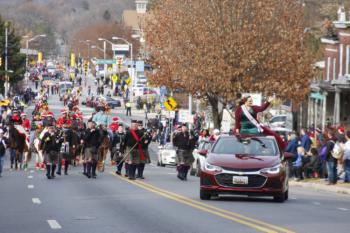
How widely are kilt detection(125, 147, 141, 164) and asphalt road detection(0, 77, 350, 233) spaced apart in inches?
99.0

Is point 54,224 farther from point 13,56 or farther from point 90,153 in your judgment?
point 13,56

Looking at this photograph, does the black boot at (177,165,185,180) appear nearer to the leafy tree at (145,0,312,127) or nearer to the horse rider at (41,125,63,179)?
the horse rider at (41,125,63,179)

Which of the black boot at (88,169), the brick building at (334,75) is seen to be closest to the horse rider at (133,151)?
the black boot at (88,169)

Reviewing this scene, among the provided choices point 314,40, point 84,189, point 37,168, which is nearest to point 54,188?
point 84,189

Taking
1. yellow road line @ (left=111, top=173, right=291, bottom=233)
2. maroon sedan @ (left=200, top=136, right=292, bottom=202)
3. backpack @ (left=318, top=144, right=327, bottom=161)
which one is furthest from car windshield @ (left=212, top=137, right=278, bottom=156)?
backpack @ (left=318, top=144, right=327, bottom=161)

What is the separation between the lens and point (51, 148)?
35969mm

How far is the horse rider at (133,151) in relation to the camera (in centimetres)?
3528

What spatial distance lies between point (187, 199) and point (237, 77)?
3506 centimetres

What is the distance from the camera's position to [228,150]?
25.6 meters

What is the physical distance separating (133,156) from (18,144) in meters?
7.38

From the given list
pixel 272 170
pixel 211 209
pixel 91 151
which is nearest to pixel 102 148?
pixel 91 151

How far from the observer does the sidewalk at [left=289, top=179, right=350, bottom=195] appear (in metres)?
32.8

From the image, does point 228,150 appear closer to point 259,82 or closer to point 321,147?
point 321,147

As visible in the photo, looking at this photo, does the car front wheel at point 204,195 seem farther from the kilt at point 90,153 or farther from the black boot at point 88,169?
the kilt at point 90,153
